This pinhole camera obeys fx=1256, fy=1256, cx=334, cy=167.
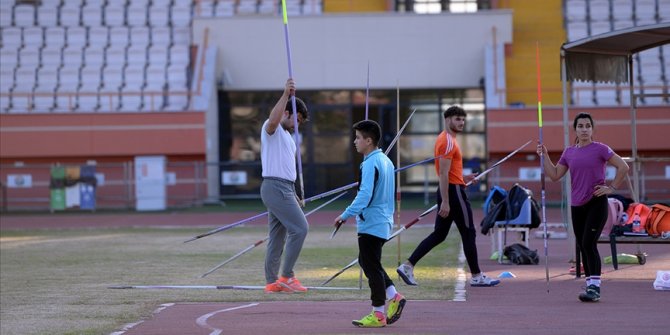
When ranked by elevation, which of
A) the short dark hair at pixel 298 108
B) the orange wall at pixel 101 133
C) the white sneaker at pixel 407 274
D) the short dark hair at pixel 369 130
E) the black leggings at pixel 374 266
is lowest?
the white sneaker at pixel 407 274

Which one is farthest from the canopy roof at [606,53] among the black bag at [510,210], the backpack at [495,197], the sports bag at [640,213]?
the sports bag at [640,213]

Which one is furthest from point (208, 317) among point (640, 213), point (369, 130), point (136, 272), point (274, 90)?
point (274, 90)

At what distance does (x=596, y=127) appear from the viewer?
37.2 m

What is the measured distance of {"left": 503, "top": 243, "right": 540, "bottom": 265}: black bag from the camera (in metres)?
18.1

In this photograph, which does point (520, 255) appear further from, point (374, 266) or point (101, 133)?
point (101, 133)

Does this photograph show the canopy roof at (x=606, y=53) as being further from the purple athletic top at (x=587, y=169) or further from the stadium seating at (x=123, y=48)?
the stadium seating at (x=123, y=48)

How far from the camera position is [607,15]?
42.8 meters

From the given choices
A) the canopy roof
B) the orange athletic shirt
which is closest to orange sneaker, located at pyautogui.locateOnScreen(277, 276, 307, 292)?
the orange athletic shirt

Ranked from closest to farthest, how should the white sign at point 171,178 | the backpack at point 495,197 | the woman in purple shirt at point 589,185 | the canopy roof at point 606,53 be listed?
the woman in purple shirt at point 589,185 < the canopy roof at point 606,53 < the backpack at point 495,197 < the white sign at point 171,178

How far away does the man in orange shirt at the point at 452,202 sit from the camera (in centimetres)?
1485

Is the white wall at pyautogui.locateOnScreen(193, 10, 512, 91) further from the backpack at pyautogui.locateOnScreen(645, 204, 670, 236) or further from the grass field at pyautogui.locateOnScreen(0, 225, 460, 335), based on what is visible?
the backpack at pyautogui.locateOnScreen(645, 204, 670, 236)

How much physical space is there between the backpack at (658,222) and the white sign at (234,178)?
24109 millimetres

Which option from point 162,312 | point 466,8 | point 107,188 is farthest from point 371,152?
point 466,8

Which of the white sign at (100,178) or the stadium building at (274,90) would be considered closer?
the stadium building at (274,90)
